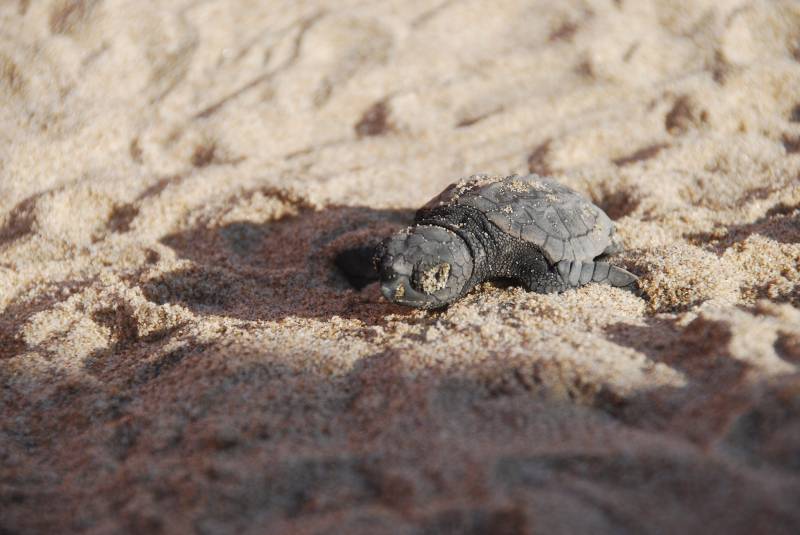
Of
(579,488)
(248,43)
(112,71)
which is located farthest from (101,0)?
(579,488)

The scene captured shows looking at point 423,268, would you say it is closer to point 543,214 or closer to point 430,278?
point 430,278

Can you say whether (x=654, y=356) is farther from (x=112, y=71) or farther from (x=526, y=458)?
(x=112, y=71)

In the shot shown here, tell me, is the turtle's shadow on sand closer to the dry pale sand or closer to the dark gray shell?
the dry pale sand

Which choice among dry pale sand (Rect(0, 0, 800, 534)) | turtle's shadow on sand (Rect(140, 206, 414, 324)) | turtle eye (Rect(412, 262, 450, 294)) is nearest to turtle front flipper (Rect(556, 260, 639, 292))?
dry pale sand (Rect(0, 0, 800, 534))

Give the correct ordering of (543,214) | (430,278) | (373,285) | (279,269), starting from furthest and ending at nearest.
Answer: (279,269) < (373,285) < (543,214) < (430,278)

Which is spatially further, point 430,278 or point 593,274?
point 593,274

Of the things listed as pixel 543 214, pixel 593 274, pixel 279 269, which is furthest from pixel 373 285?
pixel 593 274

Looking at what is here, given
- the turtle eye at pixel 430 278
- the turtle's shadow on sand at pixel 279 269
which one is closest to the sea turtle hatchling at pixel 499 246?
the turtle eye at pixel 430 278

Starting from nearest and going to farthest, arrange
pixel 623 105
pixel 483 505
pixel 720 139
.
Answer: pixel 483 505 < pixel 720 139 < pixel 623 105
